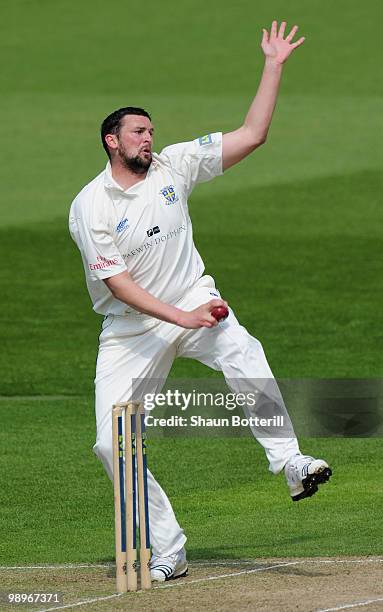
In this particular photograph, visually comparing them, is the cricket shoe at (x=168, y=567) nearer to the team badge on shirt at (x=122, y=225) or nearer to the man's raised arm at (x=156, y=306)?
the man's raised arm at (x=156, y=306)

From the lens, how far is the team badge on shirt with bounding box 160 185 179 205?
29.8ft

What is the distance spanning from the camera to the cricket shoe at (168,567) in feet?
29.3

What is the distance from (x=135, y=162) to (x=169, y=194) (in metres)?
0.30

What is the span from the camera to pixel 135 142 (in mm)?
8953

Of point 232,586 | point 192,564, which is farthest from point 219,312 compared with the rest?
point 192,564

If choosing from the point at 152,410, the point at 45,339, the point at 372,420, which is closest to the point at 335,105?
the point at 45,339

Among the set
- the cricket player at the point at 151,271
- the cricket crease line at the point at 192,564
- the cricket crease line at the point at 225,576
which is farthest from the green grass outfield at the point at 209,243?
the cricket player at the point at 151,271

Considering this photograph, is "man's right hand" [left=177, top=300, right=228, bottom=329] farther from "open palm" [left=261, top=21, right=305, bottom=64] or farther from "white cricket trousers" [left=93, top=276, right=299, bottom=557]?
"open palm" [left=261, top=21, right=305, bottom=64]

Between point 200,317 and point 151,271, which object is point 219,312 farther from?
point 151,271

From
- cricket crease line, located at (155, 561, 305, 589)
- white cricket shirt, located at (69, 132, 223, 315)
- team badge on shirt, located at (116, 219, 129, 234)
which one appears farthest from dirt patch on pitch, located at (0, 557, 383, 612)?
team badge on shirt, located at (116, 219, 129, 234)

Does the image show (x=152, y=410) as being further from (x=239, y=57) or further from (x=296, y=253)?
(x=239, y=57)

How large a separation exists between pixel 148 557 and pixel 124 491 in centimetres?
45

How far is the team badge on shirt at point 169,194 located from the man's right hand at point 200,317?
0.83m

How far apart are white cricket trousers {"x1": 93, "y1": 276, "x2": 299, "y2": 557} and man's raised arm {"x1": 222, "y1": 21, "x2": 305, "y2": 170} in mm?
839
